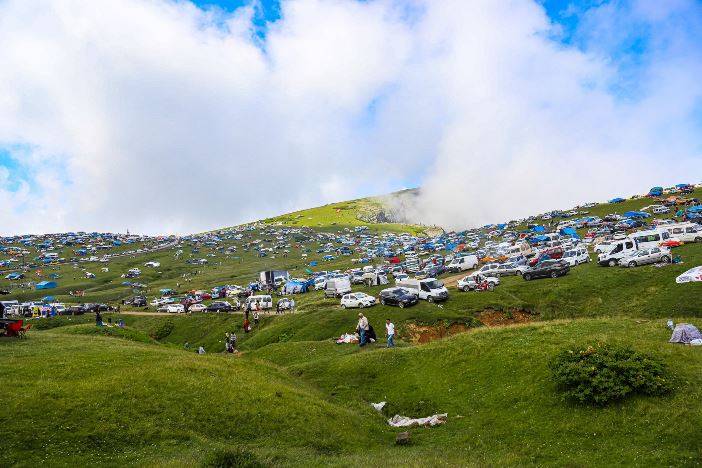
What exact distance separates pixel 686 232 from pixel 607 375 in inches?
2194

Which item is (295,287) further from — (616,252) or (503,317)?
(616,252)

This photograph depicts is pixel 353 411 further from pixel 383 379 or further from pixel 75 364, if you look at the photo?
pixel 75 364

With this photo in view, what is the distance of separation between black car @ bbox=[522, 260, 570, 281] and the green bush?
124 feet

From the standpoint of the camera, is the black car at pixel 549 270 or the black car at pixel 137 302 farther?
the black car at pixel 137 302

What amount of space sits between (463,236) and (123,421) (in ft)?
406

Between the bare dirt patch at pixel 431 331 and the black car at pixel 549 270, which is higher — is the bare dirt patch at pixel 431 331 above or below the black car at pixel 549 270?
below

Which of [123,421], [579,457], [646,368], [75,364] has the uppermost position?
[75,364]

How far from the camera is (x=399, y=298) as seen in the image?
51.7 m

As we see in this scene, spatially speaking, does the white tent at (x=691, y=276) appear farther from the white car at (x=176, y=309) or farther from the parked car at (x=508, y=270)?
the white car at (x=176, y=309)

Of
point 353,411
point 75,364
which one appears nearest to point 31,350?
point 75,364

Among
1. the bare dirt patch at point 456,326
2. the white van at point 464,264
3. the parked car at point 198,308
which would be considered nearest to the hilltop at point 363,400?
the bare dirt patch at point 456,326

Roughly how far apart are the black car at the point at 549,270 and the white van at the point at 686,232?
18933 millimetres

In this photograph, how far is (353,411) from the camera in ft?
77.4

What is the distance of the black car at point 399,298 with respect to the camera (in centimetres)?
5128
